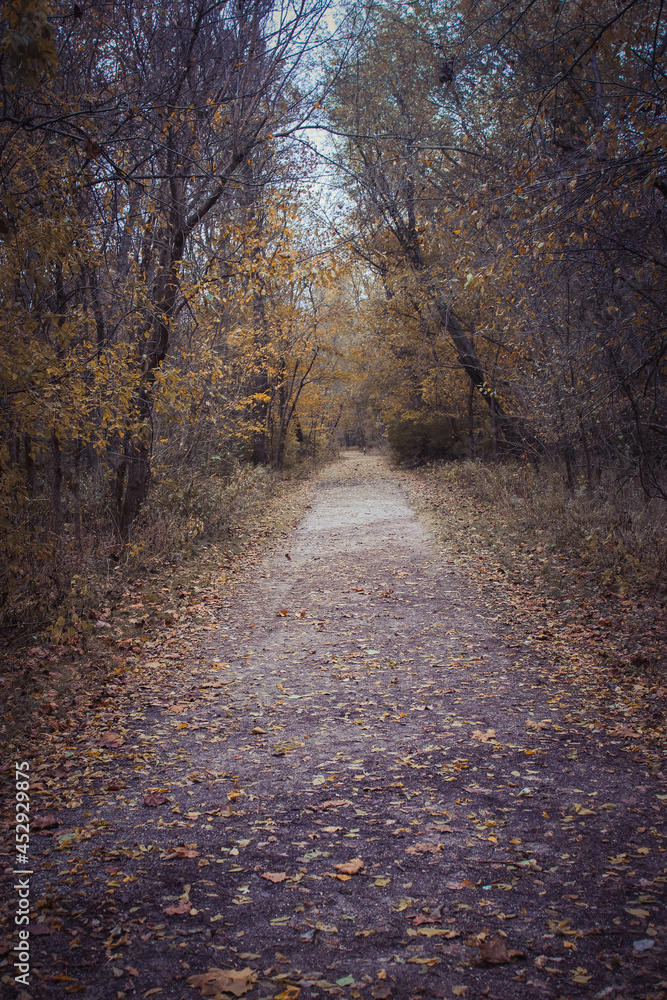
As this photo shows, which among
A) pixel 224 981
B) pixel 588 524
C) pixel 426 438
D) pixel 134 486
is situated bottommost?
pixel 224 981

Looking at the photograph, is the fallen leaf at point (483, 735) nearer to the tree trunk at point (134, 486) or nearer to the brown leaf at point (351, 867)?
the brown leaf at point (351, 867)

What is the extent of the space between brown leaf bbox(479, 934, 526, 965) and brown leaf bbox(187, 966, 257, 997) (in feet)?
3.15

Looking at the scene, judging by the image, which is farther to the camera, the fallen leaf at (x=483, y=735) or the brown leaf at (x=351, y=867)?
the fallen leaf at (x=483, y=735)

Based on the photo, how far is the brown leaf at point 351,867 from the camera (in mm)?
3215

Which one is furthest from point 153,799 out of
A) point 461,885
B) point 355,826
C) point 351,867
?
point 461,885

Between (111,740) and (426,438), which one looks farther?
(426,438)

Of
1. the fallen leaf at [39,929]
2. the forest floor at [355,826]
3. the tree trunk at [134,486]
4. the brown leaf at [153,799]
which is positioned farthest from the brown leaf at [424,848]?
the tree trunk at [134,486]

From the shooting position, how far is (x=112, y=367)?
262 inches

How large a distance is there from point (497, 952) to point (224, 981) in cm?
114

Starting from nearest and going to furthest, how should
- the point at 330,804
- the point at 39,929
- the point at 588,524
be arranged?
1. the point at 39,929
2. the point at 330,804
3. the point at 588,524

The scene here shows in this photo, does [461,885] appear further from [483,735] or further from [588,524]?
[588,524]

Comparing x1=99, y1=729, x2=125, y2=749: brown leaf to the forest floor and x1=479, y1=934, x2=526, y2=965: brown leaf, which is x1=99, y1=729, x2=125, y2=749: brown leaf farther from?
x1=479, y1=934, x2=526, y2=965: brown leaf

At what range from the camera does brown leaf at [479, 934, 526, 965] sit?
102 inches

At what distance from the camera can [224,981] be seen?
8.25ft
